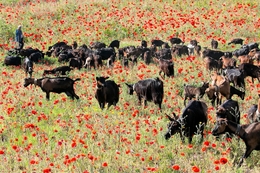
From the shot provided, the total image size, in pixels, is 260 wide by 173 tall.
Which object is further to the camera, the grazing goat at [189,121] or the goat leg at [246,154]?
the grazing goat at [189,121]

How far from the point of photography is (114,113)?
9.80m

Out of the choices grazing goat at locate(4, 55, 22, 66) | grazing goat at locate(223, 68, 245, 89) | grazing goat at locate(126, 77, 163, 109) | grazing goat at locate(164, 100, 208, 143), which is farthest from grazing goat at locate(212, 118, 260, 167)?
grazing goat at locate(4, 55, 22, 66)

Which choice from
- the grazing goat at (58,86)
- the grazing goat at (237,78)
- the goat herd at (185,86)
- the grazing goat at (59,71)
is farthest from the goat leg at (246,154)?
the grazing goat at (59,71)

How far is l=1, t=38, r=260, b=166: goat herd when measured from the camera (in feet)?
22.6

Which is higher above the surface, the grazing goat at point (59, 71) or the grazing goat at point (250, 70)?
the grazing goat at point (250, 70)

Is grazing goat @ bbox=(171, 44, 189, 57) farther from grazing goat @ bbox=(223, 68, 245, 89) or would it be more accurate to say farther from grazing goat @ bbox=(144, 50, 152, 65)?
grazing goat @ bbox=(223, 68, 245, 89)

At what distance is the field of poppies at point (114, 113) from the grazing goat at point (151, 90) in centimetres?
27

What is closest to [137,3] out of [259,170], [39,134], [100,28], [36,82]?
[100,28]

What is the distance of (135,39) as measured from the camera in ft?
77.7

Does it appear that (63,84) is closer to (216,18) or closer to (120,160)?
(120,160)

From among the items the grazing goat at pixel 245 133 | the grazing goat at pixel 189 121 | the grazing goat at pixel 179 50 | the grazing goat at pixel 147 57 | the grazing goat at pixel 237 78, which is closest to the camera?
the grazing goat at pixel 245 133

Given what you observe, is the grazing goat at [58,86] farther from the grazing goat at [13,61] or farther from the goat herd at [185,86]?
the grazing goat at [13,61]

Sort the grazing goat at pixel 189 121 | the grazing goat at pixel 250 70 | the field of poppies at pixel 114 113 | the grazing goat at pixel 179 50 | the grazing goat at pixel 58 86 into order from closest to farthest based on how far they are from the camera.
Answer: the field of poppies at pixel 114 113
the grazing goat at pixel 189 121
the grazing goat at pixel 58 86
the grazing goat at pixel 250 70
the grazing goat at pixel 179 50

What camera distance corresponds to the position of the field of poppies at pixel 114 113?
6.76m
